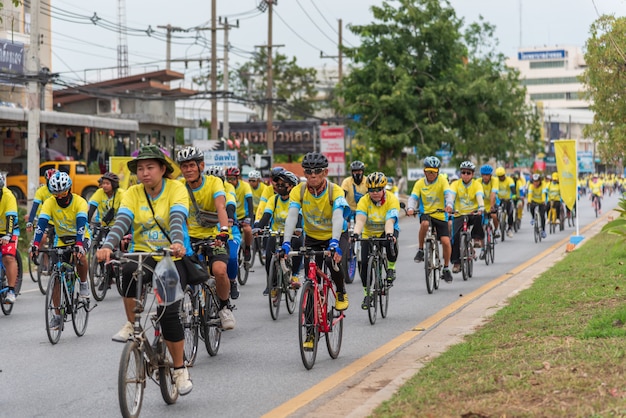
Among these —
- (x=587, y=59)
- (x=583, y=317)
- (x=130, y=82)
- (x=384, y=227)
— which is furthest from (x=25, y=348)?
(x=130, y=82)

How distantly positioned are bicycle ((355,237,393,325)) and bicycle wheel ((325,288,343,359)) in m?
2.06

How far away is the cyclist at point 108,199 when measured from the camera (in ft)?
51.0

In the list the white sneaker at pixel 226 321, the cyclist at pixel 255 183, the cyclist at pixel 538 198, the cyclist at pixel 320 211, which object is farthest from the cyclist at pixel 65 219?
the cyclist at pixel 538 198

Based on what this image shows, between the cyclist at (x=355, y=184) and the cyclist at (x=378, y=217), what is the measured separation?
409 centimetres

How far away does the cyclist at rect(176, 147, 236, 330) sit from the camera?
9.89 meters

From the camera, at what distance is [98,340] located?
449 inches

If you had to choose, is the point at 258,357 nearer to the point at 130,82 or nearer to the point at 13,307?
the point at 13,307

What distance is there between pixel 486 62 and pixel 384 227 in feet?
161

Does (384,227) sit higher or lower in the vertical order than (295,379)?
higher

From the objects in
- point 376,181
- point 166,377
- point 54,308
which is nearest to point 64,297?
point 54,308

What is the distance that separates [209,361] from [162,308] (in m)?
2.76

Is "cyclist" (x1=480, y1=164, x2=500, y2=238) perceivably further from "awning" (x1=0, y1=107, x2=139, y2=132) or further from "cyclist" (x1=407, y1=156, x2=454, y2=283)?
"awning" (x1=0, y1=107, x2=139, y2=132)

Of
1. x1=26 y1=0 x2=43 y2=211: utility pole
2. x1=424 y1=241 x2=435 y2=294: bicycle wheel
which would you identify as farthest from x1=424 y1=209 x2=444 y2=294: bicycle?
x1=26 y1=0 x2=43 y2=211: utility pole

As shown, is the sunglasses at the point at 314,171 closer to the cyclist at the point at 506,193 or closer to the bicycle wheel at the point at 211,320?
the bicycle wheel at the point at 211,320
